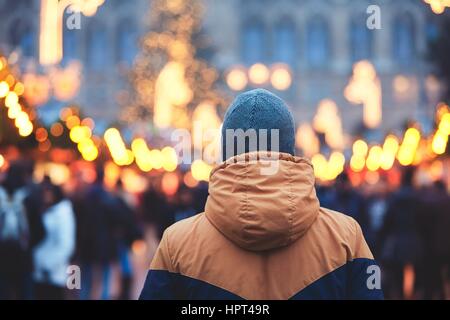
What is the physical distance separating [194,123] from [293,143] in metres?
38.7

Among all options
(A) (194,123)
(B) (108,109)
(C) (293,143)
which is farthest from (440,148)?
(B) (108,109)

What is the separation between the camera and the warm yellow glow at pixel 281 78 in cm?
5453

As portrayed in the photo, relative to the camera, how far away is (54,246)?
29.6ft

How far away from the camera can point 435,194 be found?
10.7 m

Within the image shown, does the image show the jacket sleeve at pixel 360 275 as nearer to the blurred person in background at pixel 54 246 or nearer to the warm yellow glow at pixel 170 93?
the blurred person in background at pixel 54 246

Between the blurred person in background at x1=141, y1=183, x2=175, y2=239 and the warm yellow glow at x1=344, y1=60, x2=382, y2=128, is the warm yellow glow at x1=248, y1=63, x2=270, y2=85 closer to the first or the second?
the warm yellow glow at x1=344, y1=60, x2=382, y2=128

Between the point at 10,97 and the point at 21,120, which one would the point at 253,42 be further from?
the point at 10,97

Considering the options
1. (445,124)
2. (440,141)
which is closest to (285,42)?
(440,141)

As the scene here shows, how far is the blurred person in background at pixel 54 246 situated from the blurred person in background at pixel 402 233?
3926 millimetres

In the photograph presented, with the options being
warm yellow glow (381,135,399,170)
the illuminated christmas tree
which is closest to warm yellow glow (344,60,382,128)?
the illuminated christmas tree

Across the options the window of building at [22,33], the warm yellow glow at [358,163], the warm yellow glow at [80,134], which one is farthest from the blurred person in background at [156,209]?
the window of building at [22,33]

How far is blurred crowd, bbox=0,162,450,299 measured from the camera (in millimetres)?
9000

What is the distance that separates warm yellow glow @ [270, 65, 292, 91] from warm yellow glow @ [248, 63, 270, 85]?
58 centimetres

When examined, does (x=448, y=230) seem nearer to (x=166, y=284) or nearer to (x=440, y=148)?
(x=440, y=148)
